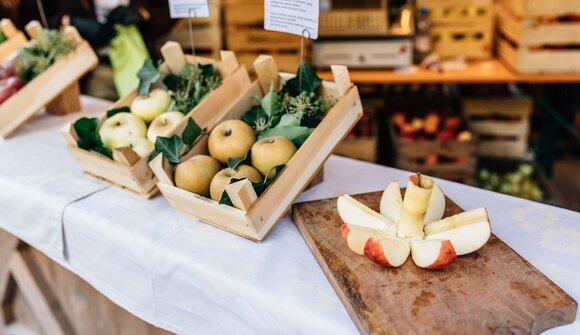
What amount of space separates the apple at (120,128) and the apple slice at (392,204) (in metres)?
0.78

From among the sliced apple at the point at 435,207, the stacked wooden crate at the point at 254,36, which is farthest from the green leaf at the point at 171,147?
the stacked wooden crate at the point at 254,36

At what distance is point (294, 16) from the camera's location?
4.75 ft

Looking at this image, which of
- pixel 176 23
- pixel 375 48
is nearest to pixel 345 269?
pixel 375 48

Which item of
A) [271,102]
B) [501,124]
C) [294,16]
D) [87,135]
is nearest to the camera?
[294,16]

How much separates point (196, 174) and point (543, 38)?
8.18 ft

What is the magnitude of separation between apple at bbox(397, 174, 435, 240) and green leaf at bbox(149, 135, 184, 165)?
0.61 meters

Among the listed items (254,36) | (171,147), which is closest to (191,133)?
(171,147)

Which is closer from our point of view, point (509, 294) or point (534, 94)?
point (509, 294)

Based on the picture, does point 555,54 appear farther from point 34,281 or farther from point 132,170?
point 34,281

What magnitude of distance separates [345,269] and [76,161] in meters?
0.99

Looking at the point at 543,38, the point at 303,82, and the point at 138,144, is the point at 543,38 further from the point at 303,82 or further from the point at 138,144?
the point at 138,144

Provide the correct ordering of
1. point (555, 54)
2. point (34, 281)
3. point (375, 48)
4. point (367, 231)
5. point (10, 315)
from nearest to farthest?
point (367, 231)
point (34, 281)
point (10, 315)
point (555, 54)
point (375, 48)

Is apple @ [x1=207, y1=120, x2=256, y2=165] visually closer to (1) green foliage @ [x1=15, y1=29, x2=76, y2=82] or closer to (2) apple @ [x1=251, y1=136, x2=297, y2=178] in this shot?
(2) apple @ [x1=251, y1=136, x2=297, y2=178]

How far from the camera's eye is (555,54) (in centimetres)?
312
